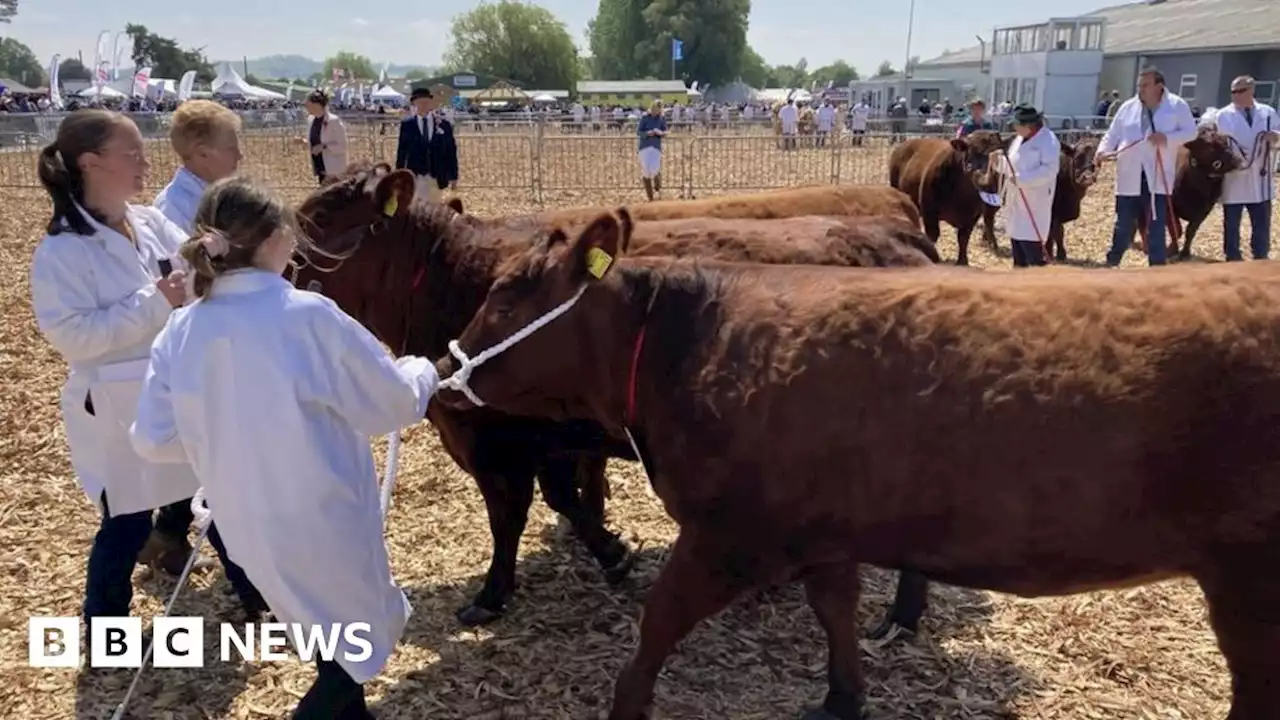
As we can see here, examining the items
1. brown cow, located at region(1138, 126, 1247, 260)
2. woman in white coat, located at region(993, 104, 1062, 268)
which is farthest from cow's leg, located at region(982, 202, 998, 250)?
woman in white coat, located at region(993, 104, 1062, 268)

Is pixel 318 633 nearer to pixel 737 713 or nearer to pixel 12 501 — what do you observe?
pixel 737 713

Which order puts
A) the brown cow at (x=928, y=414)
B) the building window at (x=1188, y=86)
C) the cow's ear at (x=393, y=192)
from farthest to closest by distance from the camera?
the building window at (x=1188, y=86)
the cow's ear at (x=393, y=192)
the brown cow at (x=928, y=414)

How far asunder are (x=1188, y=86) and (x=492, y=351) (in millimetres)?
46162

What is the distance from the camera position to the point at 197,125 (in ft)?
Result: 13.5

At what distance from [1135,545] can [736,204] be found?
12.0 feet

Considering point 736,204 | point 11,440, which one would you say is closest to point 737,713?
point 736,204

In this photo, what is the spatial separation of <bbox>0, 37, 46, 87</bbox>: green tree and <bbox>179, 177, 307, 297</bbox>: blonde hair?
14043 centimetres

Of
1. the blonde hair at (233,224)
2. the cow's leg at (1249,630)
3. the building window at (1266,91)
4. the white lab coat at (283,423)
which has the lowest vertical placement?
the cow's leg at (1249,630)

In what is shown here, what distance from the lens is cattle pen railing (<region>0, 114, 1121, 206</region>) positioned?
61.9ft

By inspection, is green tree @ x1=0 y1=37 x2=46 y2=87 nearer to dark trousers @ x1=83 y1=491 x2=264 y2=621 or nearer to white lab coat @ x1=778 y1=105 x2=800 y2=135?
white lab coat @ x1=778 y1=105 x2=800 y2=135

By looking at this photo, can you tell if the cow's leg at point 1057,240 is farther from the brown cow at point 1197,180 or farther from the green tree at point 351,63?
the green tree at point 351,63

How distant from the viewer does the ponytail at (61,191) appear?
3.38 meters

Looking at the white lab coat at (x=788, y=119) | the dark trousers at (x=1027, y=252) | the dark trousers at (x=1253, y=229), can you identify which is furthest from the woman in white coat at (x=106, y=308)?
the white lab coat at (x=788, y=119)

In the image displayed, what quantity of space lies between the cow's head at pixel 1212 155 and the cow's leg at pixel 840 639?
32.6 ft
